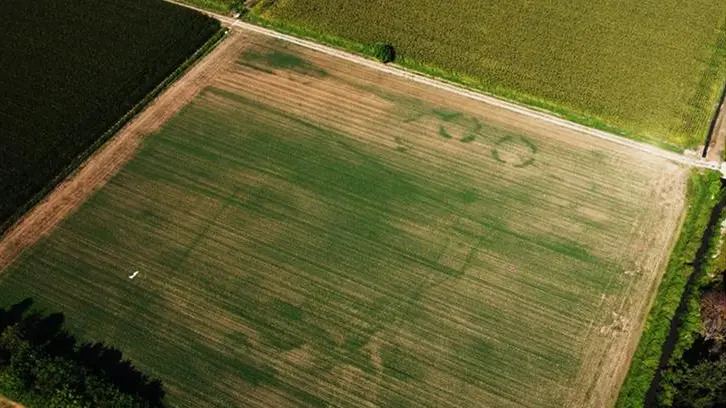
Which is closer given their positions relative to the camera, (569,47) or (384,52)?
(384,52)

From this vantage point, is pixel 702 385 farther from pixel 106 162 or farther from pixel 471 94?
pixel 106 162

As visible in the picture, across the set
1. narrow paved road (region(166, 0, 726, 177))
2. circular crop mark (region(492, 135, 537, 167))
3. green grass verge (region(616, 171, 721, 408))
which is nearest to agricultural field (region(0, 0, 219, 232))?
narrow paved road (region(166, 0, 726, 177))

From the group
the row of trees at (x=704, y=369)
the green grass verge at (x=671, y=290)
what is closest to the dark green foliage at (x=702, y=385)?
the row of trees at (x=704, y=369)

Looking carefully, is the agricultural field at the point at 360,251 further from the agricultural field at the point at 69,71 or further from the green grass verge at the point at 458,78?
the agricultural field at the point at 69,71

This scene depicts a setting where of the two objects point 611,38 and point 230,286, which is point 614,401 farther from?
point 611,38

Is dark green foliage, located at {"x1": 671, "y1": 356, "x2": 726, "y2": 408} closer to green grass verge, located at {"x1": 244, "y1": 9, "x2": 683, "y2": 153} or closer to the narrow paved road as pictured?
the narrow paved road

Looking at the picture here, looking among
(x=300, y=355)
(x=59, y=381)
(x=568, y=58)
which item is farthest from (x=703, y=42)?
(x=59, y=381)

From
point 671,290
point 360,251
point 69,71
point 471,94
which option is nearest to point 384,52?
point 471,94
